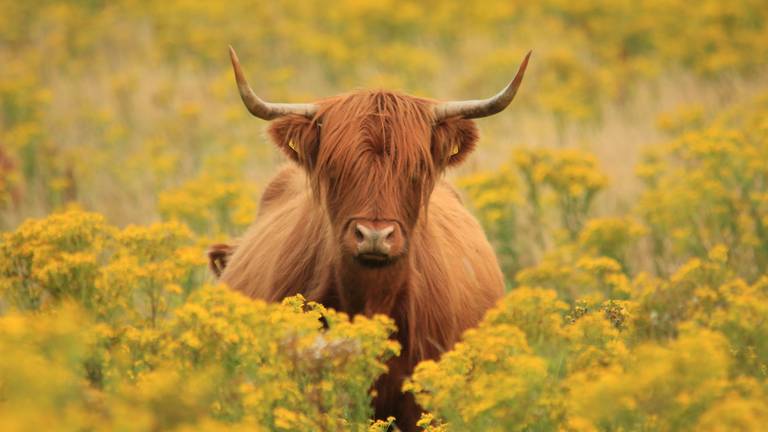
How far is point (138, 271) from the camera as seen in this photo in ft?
16.2

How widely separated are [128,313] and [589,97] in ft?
34.4

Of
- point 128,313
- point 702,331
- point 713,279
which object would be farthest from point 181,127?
point 702,331

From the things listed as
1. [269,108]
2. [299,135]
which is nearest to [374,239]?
[299,135]

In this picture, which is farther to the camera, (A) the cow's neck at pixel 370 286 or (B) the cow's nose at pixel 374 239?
(A) the cow's neck at pixel 370 286

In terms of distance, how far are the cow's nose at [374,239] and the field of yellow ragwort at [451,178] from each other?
1.47 ft

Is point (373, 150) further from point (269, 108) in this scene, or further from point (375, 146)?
point (269, 108)

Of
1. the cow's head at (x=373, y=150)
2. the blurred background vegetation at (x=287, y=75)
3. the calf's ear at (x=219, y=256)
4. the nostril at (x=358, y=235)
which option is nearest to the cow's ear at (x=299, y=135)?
the cow's head at (x=373, y=150)

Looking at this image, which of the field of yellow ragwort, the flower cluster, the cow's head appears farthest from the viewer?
the cow's head

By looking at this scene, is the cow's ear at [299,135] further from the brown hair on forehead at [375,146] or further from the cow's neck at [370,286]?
the cow's neck at [370,286]

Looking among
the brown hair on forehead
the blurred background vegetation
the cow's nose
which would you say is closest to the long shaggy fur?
the brown hair on forehead

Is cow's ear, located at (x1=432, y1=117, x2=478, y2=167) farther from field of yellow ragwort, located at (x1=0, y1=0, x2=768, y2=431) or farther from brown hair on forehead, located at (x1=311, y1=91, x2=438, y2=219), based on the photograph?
field of yellow ragwort, located at (x1=0, y1=0, x2=768, y2=431)

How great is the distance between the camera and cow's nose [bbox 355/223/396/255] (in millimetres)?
4934

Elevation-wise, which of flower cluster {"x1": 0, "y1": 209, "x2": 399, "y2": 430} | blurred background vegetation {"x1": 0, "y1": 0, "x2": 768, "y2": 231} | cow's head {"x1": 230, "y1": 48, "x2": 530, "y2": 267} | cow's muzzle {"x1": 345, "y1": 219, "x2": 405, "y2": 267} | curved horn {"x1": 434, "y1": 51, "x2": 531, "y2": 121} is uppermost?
blurred background vegetation {"x1": 0, "y1": 0, "x2": 768, "y2": 231}

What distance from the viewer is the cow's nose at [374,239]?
4.93 m
